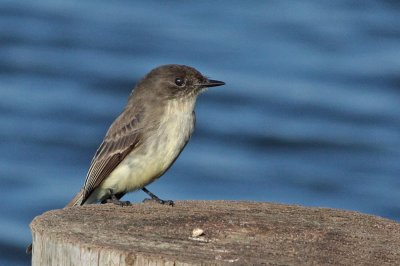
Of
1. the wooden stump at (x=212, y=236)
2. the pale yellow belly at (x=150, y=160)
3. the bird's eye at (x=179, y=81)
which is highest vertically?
the bird's eye at (x=179, y=81)

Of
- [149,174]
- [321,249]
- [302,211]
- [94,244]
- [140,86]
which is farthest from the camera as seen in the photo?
[140,86]

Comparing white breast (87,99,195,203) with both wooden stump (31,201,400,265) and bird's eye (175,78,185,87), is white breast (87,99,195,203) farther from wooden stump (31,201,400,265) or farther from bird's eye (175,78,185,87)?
wooden stump (31,201,400,265)

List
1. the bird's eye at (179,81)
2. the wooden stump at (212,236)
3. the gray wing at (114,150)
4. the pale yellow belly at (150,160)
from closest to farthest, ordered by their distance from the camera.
A: 1. the wooden stump at (212,236)
2. the pale yellow belly at (150,160)
3. the gray wing at (114,150)
4. the bird's eye at (179,81)

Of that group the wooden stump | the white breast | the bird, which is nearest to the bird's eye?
the bird

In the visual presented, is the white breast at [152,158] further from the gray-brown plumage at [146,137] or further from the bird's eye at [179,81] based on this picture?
the bird's eye at [179,81]

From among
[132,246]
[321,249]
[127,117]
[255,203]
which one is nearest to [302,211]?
[255,203]

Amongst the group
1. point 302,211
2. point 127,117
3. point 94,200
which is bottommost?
point 302,211

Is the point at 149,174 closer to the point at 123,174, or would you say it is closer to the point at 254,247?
the point at 123,174

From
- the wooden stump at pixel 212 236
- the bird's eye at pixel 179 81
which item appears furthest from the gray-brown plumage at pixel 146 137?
Answer: the wooden stump at pixel 212 236
